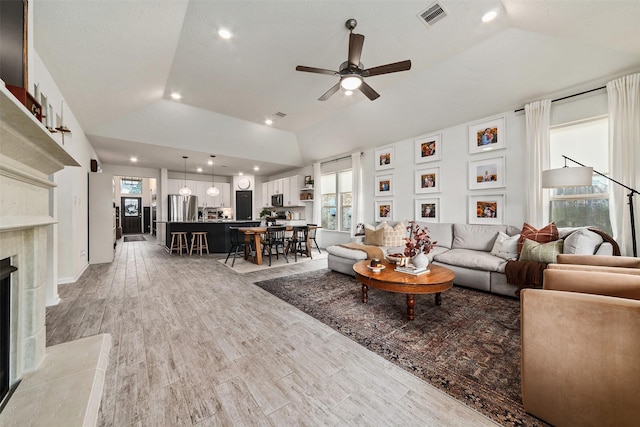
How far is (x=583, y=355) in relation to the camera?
117cm

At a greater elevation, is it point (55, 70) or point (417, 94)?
point (417, 94)

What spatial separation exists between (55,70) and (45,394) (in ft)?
11.8

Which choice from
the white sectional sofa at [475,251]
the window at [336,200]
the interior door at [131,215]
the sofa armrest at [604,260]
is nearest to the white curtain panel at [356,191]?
the window at [336,200]

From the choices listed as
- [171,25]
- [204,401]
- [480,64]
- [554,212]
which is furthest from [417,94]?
[204,401]

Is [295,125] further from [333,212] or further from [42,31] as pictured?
[42,31]

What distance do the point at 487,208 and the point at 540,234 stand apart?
1.09 m

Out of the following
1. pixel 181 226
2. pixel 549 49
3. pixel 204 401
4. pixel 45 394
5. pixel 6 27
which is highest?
pixel 549 49

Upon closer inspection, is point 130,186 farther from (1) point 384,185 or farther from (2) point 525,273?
(2) point 525,273

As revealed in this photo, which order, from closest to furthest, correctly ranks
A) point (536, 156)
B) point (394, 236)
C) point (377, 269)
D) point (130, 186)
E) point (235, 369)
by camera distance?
point (235, 369) → point (377, 269) → point (536, 156) → point (394, 236) → point (130, 186)

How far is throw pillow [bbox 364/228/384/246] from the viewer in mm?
4824

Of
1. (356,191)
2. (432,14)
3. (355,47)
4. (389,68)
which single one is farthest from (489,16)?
(356,191)

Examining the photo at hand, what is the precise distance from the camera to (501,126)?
160 inches

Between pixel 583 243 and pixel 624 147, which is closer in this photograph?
pixel 583 243

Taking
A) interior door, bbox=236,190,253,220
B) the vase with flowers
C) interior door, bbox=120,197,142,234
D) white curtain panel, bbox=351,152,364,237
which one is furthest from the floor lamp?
interior door, bbox=120,197,142,234
